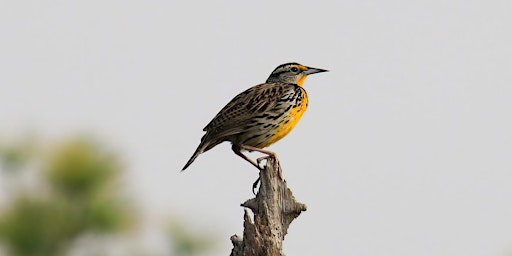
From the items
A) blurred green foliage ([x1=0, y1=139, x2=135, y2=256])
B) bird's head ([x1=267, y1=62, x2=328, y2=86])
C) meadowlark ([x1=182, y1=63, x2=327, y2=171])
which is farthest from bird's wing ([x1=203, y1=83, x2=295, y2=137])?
blurred green foliage ([x1=0, y1=139, x2=135, y2=256])

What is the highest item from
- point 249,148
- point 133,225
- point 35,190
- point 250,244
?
point 35,190

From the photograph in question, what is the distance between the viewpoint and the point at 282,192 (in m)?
4.28

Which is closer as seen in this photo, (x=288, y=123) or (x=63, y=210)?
(x=288, y=123)

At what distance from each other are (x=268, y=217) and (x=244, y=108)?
0.78 metres

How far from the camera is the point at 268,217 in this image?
4215 mm

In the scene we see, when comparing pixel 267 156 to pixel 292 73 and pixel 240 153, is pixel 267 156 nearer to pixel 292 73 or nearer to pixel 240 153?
pixel 240 153

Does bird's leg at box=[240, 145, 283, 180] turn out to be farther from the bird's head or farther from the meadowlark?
the bird's head

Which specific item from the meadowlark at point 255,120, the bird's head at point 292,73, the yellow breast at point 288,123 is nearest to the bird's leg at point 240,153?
the meadowlark at point 255,120

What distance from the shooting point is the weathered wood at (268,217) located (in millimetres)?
4164

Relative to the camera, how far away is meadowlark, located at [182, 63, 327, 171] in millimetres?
4738

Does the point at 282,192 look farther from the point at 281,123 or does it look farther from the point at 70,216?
the point at 70,216

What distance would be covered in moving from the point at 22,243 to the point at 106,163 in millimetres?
872

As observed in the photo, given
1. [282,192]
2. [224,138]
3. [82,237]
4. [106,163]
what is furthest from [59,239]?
[282,192]

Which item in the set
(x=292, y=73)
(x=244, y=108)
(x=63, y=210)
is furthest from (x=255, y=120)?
(x=63, y=210)
